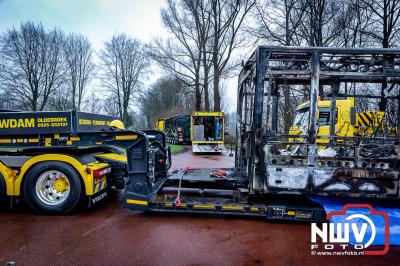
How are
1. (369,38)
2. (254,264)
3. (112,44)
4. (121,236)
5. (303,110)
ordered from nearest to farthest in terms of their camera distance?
(254,264) < (121,236) < (303,110) < (369,38) < (112,44)

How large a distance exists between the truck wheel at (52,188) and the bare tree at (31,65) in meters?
31.8

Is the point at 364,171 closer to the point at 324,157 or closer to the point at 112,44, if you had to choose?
the point at 324,157

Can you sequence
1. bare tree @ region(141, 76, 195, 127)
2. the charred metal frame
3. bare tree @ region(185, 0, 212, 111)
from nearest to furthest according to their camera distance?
1. the charred metal frame
2. bare tree @ region(185, 0, 212, 111)
3. bare tree @ region(141, 76, 195, 127)

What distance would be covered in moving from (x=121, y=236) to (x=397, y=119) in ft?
16.5

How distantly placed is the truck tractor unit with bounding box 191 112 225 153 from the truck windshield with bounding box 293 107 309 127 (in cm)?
907

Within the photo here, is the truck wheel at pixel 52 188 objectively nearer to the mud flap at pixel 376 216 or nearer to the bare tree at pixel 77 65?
the mud flap at pixel 376 216

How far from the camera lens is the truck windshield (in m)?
9.92

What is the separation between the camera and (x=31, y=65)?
33.6 meters

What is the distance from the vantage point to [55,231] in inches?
182

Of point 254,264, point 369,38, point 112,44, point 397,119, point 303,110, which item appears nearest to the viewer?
point 254,264

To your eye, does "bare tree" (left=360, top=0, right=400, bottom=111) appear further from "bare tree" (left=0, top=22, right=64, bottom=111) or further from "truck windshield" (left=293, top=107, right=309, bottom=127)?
"bare tree" (left=0, top=22, right=64, bottom=111)

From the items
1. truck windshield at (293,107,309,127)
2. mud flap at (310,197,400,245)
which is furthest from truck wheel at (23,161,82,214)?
truck windshield at (293,107,309,127)

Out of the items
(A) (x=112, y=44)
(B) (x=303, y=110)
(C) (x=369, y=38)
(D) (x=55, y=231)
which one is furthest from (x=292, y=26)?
(A) (x=112, y=44)

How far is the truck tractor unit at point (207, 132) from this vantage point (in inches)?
782
